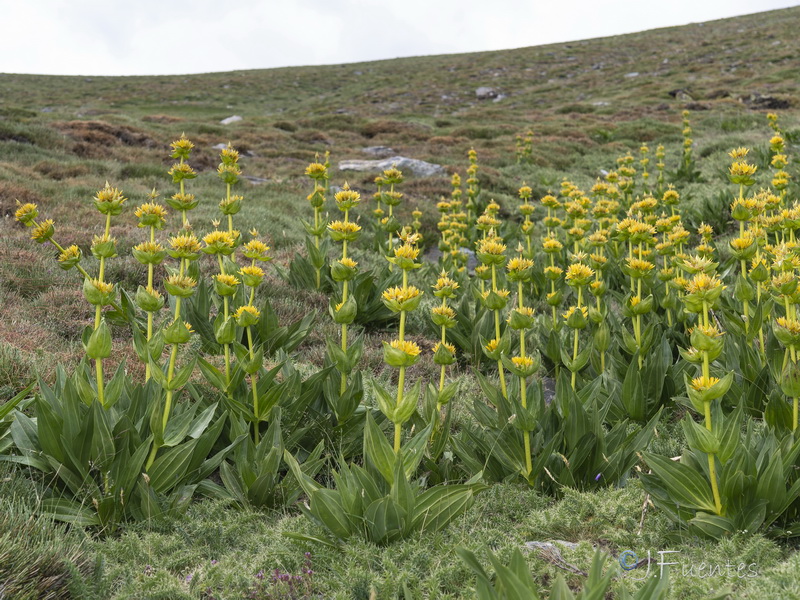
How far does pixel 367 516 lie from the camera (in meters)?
2.29

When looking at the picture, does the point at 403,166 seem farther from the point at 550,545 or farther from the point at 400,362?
the point at 550,545

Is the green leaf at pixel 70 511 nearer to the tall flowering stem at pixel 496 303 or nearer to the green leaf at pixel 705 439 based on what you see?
the tall flowering stem at pixel 496 303

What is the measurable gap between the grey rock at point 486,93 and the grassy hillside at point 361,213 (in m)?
0.62

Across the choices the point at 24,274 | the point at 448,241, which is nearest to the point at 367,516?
the point at 24,274

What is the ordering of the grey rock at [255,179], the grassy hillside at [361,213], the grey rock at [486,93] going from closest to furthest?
1. the grassy hillside at [361,213]
2. the grey rock at [255,179]
3. the grey rock at [486,93]

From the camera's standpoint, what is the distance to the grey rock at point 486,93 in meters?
43.1

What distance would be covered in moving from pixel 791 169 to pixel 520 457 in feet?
31.5

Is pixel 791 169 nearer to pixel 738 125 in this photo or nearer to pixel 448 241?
pixel 448 241

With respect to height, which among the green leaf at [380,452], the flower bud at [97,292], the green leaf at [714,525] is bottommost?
the green leaf at [714,525]

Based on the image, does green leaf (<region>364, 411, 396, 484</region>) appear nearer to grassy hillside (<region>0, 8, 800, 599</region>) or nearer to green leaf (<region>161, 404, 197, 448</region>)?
grassy hillside (<region>0, 8, 800, 599</region>)

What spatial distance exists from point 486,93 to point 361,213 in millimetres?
36095

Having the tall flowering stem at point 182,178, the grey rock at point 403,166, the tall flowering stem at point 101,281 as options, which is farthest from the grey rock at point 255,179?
the tall flowering stem at point 101,281

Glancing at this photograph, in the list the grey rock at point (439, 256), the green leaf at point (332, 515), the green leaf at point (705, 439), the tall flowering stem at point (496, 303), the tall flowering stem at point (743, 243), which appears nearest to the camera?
the green leaf at point (705, 439)

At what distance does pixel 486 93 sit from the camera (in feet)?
143
